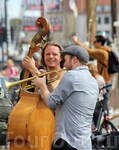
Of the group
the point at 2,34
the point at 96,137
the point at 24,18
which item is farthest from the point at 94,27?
the point at 96,137

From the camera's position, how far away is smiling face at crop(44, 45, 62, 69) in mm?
3822

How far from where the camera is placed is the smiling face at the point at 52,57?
150 inches

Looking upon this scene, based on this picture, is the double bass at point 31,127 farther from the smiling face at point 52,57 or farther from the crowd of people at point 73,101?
the smiling face at point 52,57

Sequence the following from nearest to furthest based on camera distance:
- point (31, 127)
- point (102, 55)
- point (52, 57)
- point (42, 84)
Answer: point (31, 127) < point (42, 84) < point (52, 57) < point (102, 55)

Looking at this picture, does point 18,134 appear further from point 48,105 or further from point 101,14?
point 101,14

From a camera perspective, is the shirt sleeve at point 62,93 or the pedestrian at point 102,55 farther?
the pedestrian at point 102,55

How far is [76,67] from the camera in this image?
2928 mm

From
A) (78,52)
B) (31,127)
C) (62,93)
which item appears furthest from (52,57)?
(31,127)

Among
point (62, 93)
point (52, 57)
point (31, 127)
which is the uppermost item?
point (52, 57)

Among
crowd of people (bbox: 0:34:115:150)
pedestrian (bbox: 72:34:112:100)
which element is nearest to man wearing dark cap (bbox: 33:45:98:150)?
crowd of people (bbox: 0:34:115:150)

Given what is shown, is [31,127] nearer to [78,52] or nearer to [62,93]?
[62,93]

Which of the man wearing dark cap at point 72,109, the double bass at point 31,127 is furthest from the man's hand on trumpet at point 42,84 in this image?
the double bass at point 31,127

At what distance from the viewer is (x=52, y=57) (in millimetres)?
3822

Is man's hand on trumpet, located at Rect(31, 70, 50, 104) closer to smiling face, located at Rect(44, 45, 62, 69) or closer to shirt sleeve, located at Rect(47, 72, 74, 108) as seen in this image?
shirt sleeve, located at Rect(47, 72, 74, 108)
